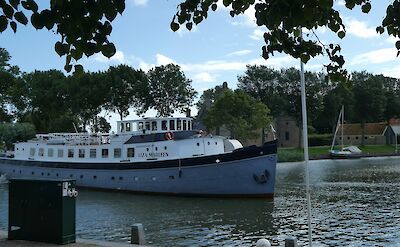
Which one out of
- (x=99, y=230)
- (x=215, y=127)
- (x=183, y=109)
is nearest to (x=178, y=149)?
(x=99, y=230)

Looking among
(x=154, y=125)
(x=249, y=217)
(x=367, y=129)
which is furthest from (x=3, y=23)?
(x=367, y=129)

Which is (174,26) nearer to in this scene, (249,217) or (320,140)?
(249,217)

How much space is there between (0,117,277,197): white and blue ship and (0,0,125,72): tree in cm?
2369

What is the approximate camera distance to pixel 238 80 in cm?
9844

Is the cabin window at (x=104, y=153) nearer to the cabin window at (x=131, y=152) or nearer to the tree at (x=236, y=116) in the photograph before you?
the cabin window at (x=131, y=152)

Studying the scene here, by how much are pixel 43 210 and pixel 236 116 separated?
57222 millimetres

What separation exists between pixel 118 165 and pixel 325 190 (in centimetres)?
1371

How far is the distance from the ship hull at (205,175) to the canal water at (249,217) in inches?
30.7

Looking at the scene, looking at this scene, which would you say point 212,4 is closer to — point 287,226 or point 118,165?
point 287,226

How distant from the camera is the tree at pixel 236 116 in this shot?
66312 mm

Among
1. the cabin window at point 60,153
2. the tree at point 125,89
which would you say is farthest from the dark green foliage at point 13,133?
the cabin window at point 60,153

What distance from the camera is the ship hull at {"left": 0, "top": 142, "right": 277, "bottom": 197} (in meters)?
27.9

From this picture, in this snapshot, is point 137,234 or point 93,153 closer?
point 137,234

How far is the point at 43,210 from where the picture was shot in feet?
37.4
